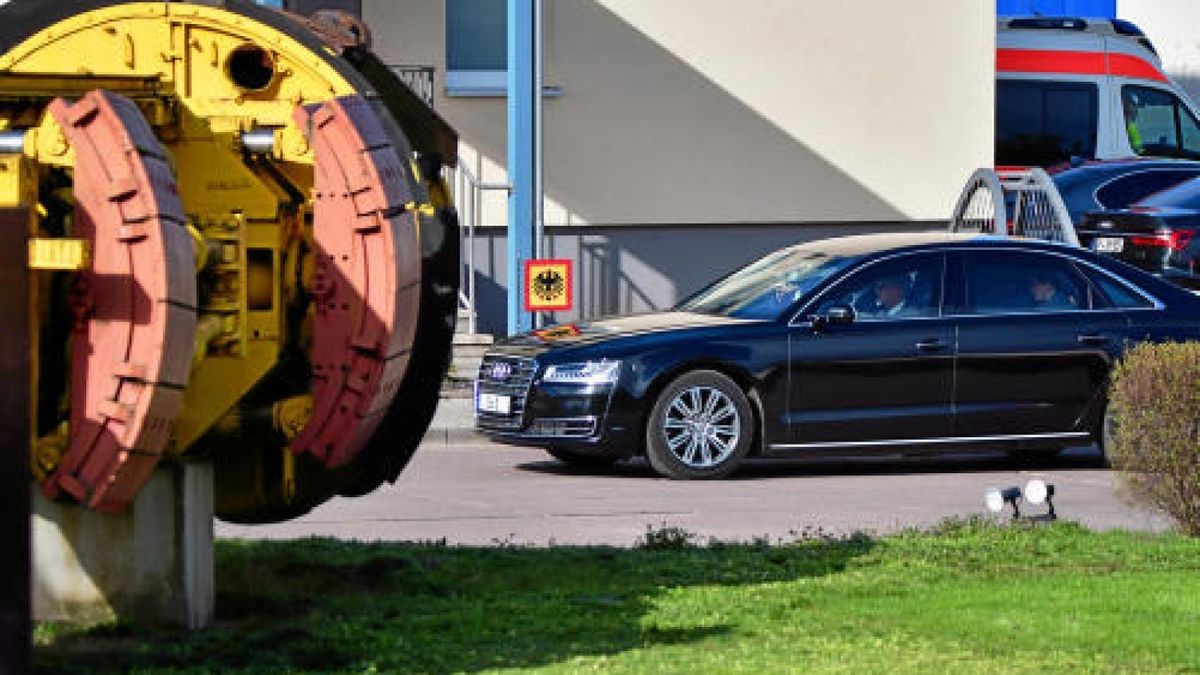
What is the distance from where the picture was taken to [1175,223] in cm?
2191

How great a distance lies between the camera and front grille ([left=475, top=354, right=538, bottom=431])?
53.8 feet

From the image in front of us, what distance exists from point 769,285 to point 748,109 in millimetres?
9600

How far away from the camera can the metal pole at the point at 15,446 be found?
265 inches

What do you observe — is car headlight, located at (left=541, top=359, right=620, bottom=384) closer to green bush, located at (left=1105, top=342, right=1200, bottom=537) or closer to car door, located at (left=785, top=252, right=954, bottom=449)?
car door, located at (left=785, top=252, right=954, bottom=449)

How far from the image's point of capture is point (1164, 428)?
37.1 feet

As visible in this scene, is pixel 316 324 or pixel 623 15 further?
pixel 623 15

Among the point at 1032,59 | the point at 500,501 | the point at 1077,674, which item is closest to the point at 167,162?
the point at 1077,674

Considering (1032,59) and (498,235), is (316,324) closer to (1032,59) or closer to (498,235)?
(498,235)

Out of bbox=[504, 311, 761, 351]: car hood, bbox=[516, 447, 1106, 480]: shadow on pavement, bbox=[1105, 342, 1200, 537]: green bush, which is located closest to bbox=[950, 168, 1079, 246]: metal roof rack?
bbox=[516, 447, 1106, 480]: shadow on pavement

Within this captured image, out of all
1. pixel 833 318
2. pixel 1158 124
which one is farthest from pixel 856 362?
pixel 1158 124

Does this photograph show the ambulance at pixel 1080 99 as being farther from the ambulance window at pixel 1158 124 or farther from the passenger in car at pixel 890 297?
the passenger in car at pixel 890 297

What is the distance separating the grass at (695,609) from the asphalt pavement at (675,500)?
4.36 ft

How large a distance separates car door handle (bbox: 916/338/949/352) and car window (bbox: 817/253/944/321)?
9.1 inches

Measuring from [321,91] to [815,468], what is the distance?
8.94 meters
